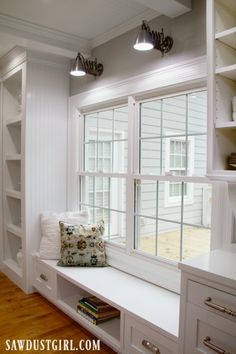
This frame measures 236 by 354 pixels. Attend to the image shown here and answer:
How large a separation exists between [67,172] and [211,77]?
210cm

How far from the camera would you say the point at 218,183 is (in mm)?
1898

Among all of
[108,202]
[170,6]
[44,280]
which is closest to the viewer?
[170,6]

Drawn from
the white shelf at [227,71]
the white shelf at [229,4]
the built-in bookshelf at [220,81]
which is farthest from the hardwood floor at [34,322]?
the white shelf at [229,4]

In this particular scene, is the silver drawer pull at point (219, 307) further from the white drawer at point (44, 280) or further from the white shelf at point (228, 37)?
the white drawer at point (44, 280)

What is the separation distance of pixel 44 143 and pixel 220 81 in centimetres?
203

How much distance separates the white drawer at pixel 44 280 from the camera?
2787 mm

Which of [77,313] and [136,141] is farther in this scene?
[136,141]

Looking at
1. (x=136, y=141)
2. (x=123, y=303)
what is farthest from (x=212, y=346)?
(x=136, y=141)

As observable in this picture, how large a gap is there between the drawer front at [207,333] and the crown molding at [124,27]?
2.06 meters

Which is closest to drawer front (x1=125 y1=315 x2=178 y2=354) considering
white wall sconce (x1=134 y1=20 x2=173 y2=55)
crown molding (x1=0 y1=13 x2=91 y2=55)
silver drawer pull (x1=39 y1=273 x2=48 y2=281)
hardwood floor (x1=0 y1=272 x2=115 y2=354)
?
hardwood floor (x1=0 y1=272 x2=115 y2=354)

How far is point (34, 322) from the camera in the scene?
8.38ft

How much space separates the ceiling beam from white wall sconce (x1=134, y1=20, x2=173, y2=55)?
12 cm

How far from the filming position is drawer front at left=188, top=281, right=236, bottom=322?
132 centimetres

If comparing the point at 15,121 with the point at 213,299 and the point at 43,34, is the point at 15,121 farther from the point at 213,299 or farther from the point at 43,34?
the point at 213,299
